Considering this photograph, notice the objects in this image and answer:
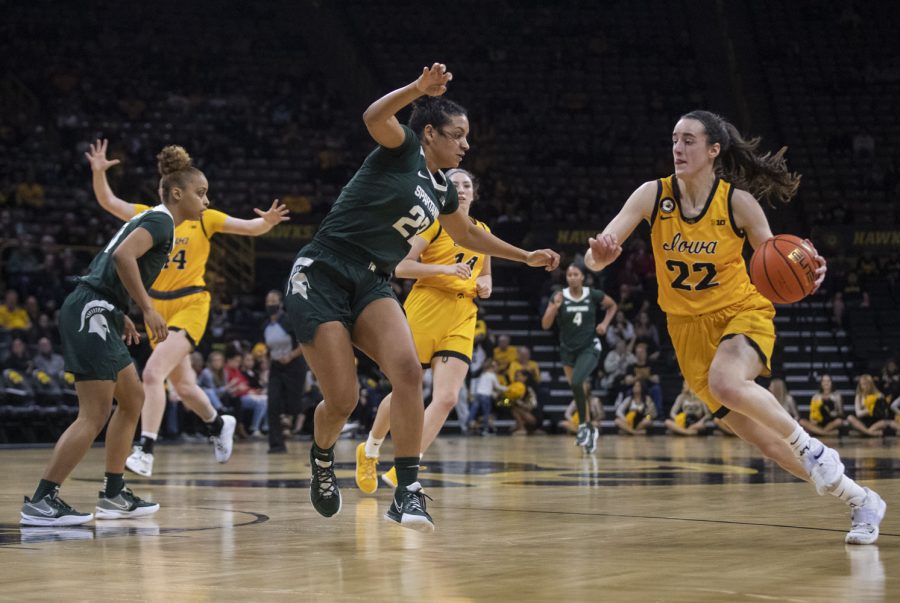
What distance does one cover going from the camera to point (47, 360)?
15.9 metres

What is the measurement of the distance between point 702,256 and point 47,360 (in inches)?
465

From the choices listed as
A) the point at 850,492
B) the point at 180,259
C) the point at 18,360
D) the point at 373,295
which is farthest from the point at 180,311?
the point at 18,360

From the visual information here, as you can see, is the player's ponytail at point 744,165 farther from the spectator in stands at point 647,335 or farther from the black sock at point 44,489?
the spectator in stands at point 647,335

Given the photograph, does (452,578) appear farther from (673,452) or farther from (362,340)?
(673,452)

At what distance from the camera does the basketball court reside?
3.97 m

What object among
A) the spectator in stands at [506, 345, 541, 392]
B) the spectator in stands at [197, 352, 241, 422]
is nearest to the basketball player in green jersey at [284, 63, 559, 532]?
the spectator in stands at [197, 352, 241, 422]

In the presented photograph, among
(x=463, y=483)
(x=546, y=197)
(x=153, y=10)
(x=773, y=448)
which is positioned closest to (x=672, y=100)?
(x=546, y=197)

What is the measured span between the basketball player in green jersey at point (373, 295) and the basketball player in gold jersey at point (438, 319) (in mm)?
1789

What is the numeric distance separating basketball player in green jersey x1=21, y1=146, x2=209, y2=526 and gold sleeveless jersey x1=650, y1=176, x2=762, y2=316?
237 cm

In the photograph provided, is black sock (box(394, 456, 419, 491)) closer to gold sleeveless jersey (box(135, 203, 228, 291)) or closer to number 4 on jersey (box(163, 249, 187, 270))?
gold sleeveless jersey (box(135, 203, 228, 291))

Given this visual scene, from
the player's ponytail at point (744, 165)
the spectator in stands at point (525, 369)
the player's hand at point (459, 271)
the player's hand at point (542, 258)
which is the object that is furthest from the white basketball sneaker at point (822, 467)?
the spectator in stands at point (525, 369)

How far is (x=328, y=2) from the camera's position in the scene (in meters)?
30.3

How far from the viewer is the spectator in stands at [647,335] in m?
20.8

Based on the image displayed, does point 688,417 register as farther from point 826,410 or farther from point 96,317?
point 96,317
